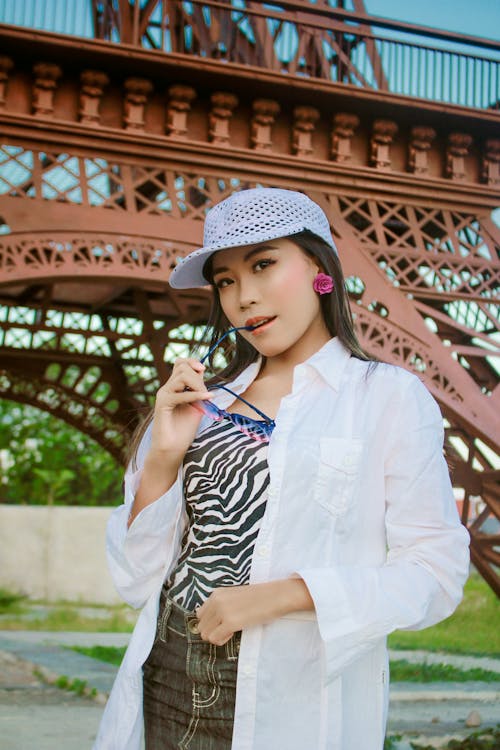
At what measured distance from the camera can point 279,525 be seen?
1.40 m

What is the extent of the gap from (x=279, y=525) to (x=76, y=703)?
5911 mm

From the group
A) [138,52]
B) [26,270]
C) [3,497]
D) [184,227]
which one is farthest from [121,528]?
[3,497]

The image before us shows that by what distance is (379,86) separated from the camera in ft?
22.0

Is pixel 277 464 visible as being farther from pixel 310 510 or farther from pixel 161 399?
pixel 161 399

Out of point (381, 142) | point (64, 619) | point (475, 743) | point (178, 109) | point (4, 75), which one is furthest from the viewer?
point (64, 619)

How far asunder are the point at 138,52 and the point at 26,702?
499cm

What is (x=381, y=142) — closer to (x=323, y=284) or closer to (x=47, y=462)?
(x=323, y=284)

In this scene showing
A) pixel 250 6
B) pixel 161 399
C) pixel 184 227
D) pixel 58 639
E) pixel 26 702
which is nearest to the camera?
pixel 161 399

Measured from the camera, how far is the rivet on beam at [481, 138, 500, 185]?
6926mm

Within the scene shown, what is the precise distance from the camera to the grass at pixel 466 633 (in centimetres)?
1105

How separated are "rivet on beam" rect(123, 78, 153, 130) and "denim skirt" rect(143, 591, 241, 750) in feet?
16.4

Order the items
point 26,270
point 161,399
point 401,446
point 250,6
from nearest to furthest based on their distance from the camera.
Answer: point 401,446, point 161,399, point 26,270, point 250,6

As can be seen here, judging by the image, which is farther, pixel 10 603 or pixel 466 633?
pixel 10 603

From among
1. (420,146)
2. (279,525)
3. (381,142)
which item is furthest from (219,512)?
(420,146)
